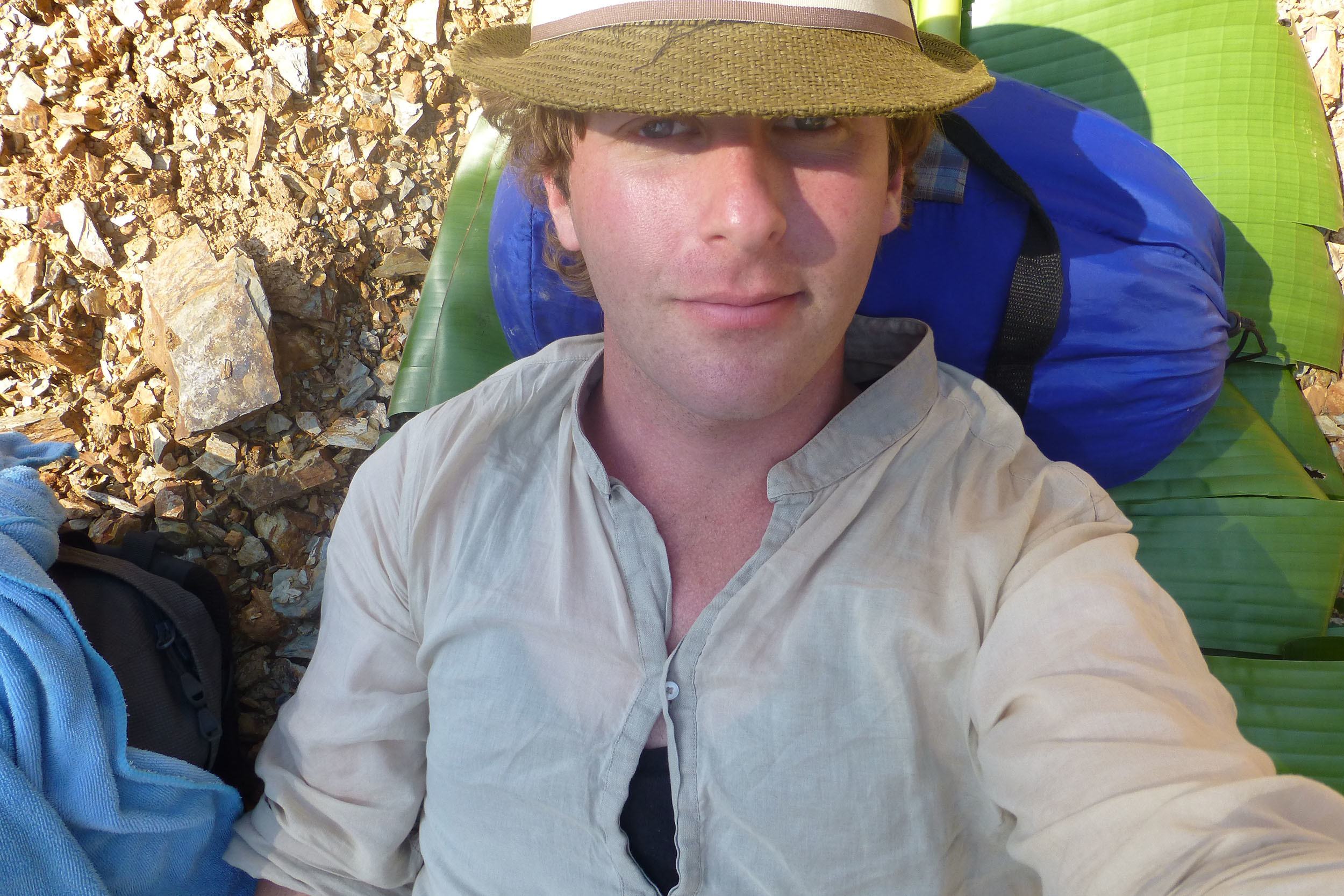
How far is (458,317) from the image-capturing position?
1.70 m

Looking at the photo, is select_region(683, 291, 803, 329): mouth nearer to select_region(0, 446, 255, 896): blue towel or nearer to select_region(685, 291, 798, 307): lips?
select_region(685, 291, 798, 307): lips

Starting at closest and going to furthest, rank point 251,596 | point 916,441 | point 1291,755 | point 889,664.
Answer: point 889,664
point 916,441
point 1291,755
point 251,596

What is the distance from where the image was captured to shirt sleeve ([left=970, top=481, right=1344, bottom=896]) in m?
0.68

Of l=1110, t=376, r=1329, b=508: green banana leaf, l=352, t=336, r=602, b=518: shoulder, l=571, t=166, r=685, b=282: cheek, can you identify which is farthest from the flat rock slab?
l=1110, t=376, r=1329, b=508: green banana leaf

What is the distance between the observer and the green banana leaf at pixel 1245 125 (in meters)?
1.65

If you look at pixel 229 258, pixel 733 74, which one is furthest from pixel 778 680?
pixel 229 258

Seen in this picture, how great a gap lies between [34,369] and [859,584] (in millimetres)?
1708

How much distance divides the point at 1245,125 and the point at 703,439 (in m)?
1.40

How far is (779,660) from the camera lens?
98 cm

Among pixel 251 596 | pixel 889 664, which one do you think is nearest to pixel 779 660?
pixel 889 664

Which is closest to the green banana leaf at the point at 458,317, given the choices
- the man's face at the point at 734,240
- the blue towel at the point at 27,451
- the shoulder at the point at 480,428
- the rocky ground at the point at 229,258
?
the rocky ground at the point at 229,258

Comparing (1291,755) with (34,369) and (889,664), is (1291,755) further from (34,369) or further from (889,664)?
(34,369)

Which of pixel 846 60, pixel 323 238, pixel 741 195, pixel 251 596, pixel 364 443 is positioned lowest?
pixel 251 596

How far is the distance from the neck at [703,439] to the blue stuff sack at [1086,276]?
0.88 feet
